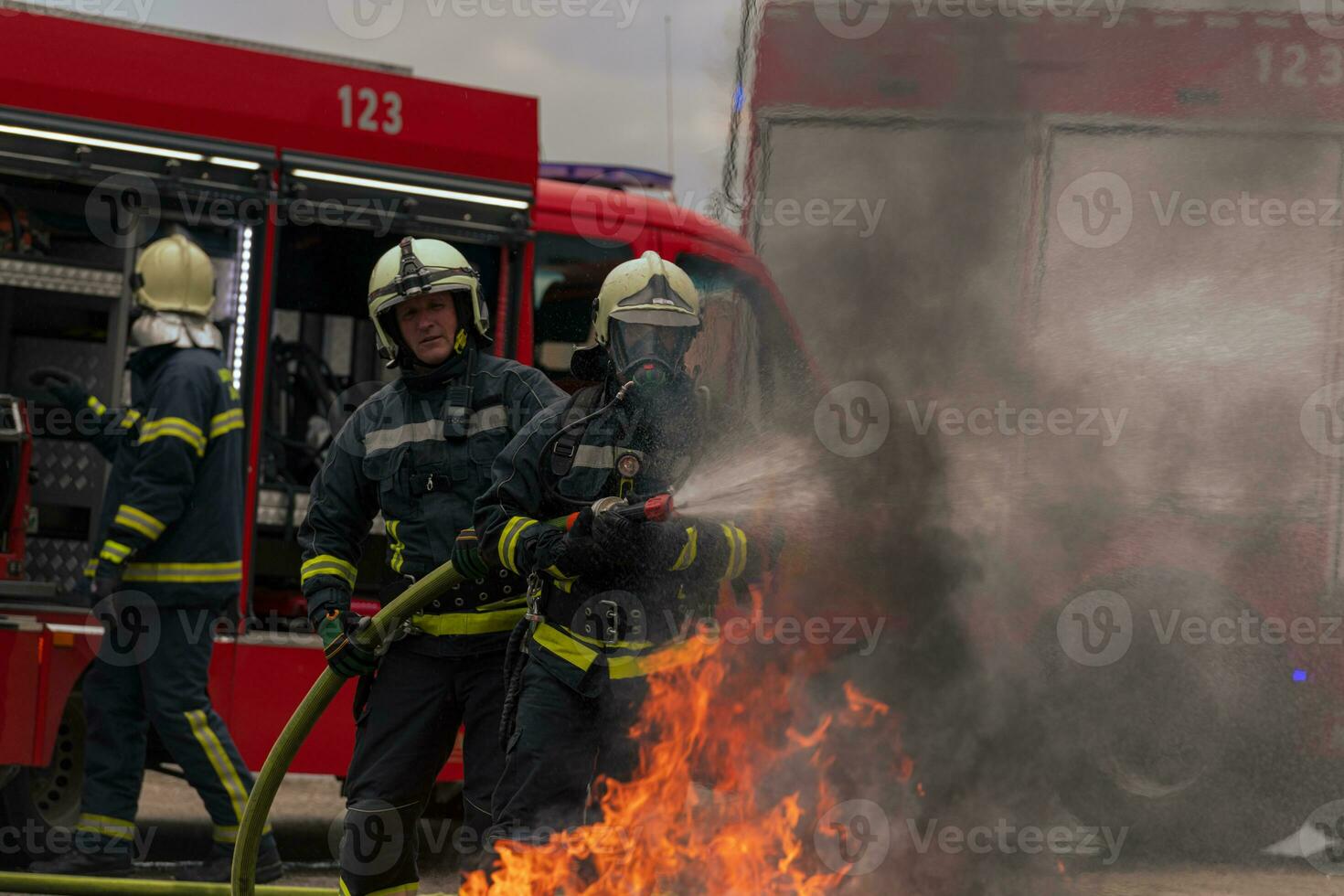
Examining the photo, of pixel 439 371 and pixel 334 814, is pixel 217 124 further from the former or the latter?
pixel 334 814

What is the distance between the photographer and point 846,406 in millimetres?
5051

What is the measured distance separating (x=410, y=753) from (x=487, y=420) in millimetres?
956

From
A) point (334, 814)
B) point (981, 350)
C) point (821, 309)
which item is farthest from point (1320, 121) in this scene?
point (334, 814)

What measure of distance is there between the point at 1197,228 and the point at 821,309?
1.76 m

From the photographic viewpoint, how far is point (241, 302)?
6.55m

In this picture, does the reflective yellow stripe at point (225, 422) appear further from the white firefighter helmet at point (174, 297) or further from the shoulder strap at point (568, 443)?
the shoulder strap at point (568, 443)

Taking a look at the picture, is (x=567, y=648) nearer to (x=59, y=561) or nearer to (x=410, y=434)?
(x=410, y=434)

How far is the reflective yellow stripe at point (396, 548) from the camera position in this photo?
178 inches

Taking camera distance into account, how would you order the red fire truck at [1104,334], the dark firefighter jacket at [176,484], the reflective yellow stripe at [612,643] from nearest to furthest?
the reflective yellow stripe at [612,643] → the red fire truck at [1104,334] → the dark firefighter jacket at [176,484]

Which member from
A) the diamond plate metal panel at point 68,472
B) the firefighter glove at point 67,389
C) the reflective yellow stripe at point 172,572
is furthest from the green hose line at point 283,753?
the diamond plate metal panel at point 68,472

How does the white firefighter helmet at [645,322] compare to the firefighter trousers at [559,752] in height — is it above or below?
above

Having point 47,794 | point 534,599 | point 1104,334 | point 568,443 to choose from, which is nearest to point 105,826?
point 47,794

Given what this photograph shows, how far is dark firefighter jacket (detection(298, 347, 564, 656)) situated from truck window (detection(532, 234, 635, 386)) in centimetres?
234

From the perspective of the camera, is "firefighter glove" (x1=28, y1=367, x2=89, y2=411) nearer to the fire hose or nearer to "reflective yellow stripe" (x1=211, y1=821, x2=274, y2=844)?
"reflective yellow stripe" (x1=211, y1=821, x2=274, y2=844)
